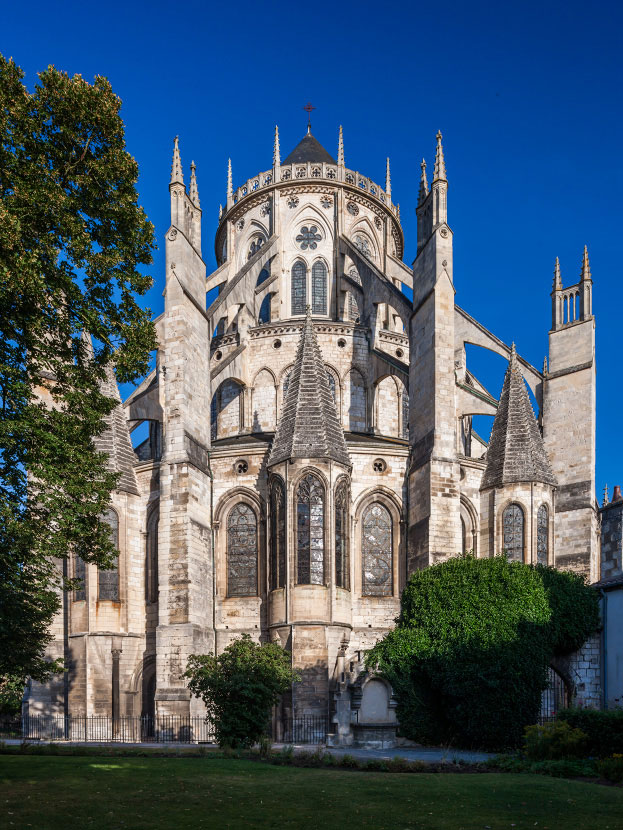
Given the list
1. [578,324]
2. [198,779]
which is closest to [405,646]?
[198,779]

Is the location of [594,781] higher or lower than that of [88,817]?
lower

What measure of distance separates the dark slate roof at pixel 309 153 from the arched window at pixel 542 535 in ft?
74.7

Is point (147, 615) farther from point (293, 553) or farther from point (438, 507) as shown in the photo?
point (438, 507)

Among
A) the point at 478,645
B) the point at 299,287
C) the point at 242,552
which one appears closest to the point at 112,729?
the point at 242,552

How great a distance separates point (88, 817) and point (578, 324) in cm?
2572

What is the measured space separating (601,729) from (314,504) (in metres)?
11.1

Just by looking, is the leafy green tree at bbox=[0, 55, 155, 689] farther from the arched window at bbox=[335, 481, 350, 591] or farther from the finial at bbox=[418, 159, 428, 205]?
the finial at bbox=[418, 159, 428, 205]

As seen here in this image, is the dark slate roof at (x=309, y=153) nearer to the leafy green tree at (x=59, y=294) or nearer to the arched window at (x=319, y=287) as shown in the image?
the arched window at (x=319, y=287)

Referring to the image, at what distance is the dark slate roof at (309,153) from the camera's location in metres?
43.9

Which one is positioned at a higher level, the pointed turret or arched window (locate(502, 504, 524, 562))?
the pointed turret

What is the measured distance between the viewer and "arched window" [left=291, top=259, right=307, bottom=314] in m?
39.5

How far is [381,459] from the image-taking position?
2809 centimetres

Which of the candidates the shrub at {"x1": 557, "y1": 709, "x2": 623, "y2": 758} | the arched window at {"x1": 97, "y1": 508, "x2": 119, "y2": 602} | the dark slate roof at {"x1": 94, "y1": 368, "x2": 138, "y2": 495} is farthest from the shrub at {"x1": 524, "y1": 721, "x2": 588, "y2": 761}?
the dark slate roof at {"x1": 94, "y1": 368, "x2": 138, "y2": 495}

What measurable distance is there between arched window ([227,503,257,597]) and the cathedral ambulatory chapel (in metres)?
0.06
